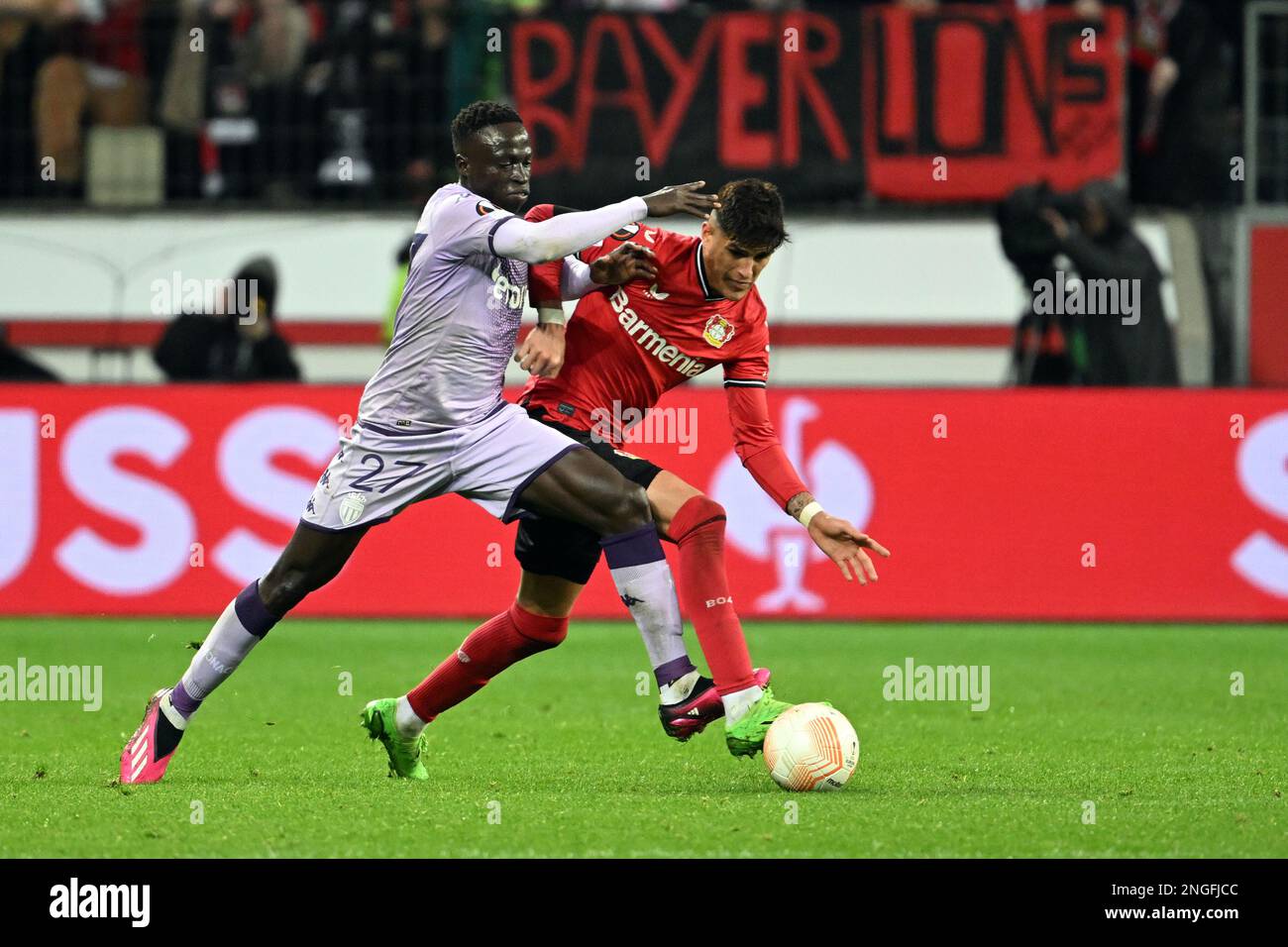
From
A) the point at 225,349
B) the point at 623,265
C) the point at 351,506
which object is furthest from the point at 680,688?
the point at 225,349

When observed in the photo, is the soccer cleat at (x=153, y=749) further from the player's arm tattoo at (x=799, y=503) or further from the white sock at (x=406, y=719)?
the player's arm tattoo at (x=799, y=503)

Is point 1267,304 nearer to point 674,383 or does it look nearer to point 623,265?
point 674,383

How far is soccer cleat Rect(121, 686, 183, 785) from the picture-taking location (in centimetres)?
675

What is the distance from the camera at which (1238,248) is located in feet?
44.2

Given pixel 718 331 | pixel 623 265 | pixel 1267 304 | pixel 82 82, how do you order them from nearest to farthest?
pixel 623 265 < pixel 718 331 < pixel 1267 304 < pixel 82 82

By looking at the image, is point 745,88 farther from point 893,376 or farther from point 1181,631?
point 1181,631

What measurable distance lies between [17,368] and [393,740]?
24.2 ft

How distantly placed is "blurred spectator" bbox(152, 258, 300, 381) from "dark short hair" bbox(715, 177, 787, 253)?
6.56 metres

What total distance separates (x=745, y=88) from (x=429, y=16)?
2.20 metres

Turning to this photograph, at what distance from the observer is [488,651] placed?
7008 mm

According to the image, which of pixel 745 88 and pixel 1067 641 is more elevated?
pixel 745 88

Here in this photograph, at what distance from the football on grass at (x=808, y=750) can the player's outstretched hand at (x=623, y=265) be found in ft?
5.01
